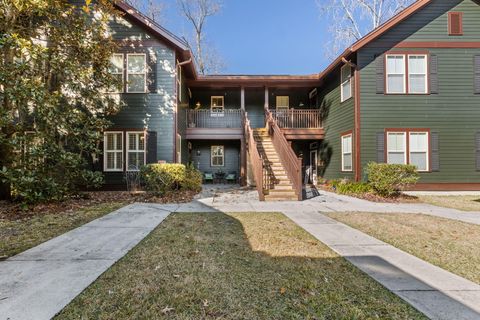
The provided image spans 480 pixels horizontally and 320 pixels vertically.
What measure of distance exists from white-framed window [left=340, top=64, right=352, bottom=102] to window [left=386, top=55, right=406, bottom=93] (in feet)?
5.00

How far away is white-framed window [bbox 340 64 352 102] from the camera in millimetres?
11214

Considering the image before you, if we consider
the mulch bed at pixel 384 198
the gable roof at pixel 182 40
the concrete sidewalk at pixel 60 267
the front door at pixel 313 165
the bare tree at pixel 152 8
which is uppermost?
the bare tree at pixel 152 8

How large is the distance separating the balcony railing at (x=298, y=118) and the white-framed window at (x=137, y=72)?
22.3ft

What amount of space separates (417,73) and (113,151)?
13.5m

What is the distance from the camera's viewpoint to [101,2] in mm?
8156

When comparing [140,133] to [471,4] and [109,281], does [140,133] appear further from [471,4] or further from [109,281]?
[471,4]

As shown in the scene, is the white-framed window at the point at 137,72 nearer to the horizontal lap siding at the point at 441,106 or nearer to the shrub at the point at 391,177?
the horizontal lap siding at the point at 441,106

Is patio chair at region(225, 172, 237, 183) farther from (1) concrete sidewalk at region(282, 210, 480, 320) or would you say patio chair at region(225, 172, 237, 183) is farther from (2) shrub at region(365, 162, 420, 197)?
(1) concrete sidewalk at region(282, 210, 480, 320)

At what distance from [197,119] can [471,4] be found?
13688mm

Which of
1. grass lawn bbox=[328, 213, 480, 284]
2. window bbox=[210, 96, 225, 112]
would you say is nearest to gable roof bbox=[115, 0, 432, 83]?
window bbox=[210, 96, 225, 112]

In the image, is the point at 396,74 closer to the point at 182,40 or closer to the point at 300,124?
the point at 300,124

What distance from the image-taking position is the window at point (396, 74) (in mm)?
10773

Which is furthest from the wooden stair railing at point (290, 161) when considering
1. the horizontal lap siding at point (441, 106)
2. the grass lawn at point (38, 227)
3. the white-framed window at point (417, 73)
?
the white-framed window at point (417, 73)

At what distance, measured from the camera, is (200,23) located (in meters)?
24.1
